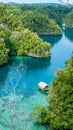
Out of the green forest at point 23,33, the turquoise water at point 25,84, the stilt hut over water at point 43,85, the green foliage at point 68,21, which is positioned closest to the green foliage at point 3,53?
the green forest at point 23,33

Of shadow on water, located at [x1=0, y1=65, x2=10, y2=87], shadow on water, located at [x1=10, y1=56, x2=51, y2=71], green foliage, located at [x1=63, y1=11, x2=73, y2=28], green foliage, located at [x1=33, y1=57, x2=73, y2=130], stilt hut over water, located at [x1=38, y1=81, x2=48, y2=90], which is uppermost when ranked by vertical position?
green foliage, located at [x1=33, y1=57, x2=73, y2=130]

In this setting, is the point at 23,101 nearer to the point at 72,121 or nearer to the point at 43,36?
the point at 72,121

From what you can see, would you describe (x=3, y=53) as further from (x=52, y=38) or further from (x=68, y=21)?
(x=68, y=21)

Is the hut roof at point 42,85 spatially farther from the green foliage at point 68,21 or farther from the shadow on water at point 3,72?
the green foliage at point 68,21

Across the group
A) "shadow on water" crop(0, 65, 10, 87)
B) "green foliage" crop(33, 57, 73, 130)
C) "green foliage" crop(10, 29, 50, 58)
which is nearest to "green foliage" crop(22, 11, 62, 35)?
"green foliage" crop(10, 29, 50, 58)

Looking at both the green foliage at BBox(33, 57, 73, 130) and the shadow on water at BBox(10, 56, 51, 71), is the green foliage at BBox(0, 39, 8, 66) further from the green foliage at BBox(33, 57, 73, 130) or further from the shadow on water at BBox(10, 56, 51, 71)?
the green foliage at BBox(33, 57, 73, 130)

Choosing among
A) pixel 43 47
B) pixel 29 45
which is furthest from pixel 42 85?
pixel 29 45
